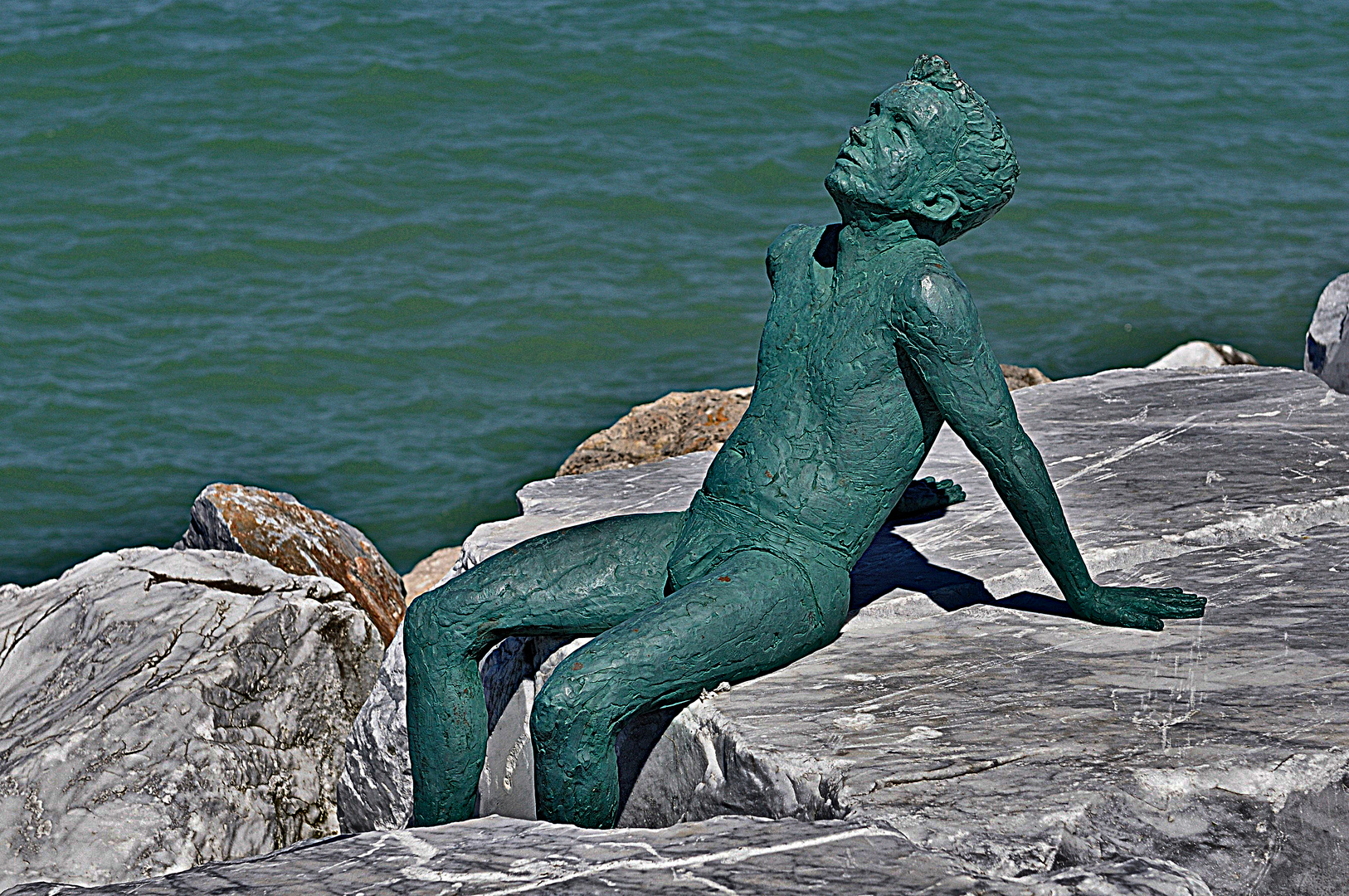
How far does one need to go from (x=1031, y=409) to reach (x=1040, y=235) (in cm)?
566

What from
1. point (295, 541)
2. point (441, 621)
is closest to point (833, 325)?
point (441, 621)

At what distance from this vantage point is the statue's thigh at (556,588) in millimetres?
2834

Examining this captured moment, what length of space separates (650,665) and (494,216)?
754 cm

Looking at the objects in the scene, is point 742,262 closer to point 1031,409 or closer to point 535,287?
point 535,287

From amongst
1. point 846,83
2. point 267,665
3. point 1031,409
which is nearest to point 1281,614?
point 1031,409

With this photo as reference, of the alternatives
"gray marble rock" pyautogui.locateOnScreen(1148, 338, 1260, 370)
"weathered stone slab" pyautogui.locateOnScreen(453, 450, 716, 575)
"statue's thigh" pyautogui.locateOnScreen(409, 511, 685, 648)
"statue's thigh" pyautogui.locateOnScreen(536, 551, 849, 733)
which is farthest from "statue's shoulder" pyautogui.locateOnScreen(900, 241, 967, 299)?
"gray marble rock" pyautogui.locateOnScreen(1148, 338, 1260, 370)

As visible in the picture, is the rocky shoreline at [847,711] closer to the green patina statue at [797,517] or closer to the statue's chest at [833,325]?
the green patina statue at [797,517]

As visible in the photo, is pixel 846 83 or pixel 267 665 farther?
pixel 846 83

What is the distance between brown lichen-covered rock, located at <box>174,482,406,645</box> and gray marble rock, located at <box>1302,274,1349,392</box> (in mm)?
3152

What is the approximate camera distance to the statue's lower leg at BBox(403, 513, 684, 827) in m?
2.84

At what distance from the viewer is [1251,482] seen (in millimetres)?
3668

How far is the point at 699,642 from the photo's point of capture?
2635 mm

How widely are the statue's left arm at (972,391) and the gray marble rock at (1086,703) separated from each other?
0.28 metres

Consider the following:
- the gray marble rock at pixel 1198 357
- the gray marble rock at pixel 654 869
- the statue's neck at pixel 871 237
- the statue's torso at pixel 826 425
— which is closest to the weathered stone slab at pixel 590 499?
the statue's torso at pixel 826 425
